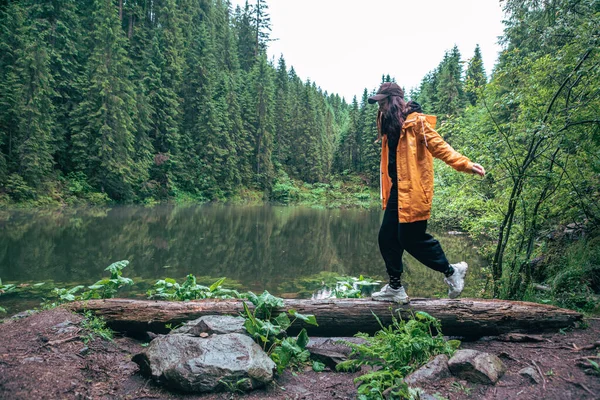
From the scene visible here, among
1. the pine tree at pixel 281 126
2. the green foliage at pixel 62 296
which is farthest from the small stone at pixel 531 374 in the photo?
the pine tree at pixel 281 126

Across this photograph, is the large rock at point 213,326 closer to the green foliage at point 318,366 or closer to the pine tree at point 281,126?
the green foliage at point 318,366

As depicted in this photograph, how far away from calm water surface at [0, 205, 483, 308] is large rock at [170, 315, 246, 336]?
322cm

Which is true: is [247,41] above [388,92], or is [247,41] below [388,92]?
above

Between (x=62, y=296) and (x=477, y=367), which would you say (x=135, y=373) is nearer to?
(x=62, y=296)

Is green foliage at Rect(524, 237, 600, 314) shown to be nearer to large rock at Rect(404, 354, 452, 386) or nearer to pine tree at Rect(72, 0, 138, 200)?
large rock at Rect(404, 354, 452, 386)

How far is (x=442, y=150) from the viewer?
118 inches

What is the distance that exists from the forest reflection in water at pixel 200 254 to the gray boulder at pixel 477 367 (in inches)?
140

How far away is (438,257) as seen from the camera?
321 cm

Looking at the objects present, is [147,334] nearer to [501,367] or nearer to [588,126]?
[501,367]

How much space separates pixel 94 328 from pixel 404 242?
3.07 meters

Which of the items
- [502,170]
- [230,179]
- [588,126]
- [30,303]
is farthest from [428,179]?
[230,179]

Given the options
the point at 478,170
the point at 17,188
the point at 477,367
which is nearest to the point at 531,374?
the point at 477,367

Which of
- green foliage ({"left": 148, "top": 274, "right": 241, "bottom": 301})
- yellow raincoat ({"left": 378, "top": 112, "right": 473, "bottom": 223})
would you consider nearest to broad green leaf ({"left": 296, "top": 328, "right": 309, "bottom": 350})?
yellow raincoat ({"left": 378, "top": 112, "right": 473, "bottom": 223})

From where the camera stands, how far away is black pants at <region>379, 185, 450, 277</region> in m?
3.14
